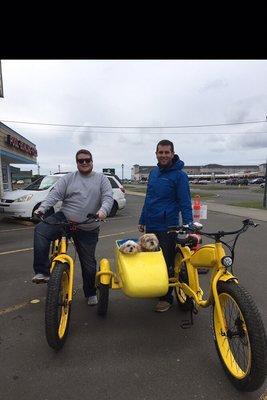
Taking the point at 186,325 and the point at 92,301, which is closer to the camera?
the point at 186,325

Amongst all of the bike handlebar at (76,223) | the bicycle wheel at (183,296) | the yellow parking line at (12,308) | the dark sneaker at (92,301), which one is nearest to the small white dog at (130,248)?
the bike handlebar at (76,223)

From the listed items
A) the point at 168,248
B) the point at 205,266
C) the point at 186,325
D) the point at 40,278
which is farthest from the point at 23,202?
the point at 205,266

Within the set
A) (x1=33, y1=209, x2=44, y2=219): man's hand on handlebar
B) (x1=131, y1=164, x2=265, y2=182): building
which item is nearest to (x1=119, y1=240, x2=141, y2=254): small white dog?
(x1=33, y1=209, x2=44, y2=219): man's hand on handlebar

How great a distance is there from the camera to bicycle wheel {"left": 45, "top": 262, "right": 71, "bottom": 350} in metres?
3.31

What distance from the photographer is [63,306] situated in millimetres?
3650

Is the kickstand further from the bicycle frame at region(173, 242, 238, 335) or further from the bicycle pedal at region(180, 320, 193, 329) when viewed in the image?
the bicycle frame at region(173, 242, 238, 335)

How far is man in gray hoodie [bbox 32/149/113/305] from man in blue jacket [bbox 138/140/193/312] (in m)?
0.54

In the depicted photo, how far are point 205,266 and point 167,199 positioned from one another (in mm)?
1043

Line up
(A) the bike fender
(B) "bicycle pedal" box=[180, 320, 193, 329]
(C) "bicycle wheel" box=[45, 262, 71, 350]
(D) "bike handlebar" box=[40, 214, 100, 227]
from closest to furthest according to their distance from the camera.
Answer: (A) the bike fender → (C) "bicycle wheel" box=[45, 262, 71, 350] → (B) "bicycle pedal" box=[180, 320, 193, 329] → (D) "bike handlebar" box=[40, 214, 100, 227]

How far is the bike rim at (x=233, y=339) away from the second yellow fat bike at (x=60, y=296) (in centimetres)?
145

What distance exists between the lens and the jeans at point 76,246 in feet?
13.7

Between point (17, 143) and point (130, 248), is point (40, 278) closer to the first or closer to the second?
point (130, 248)
